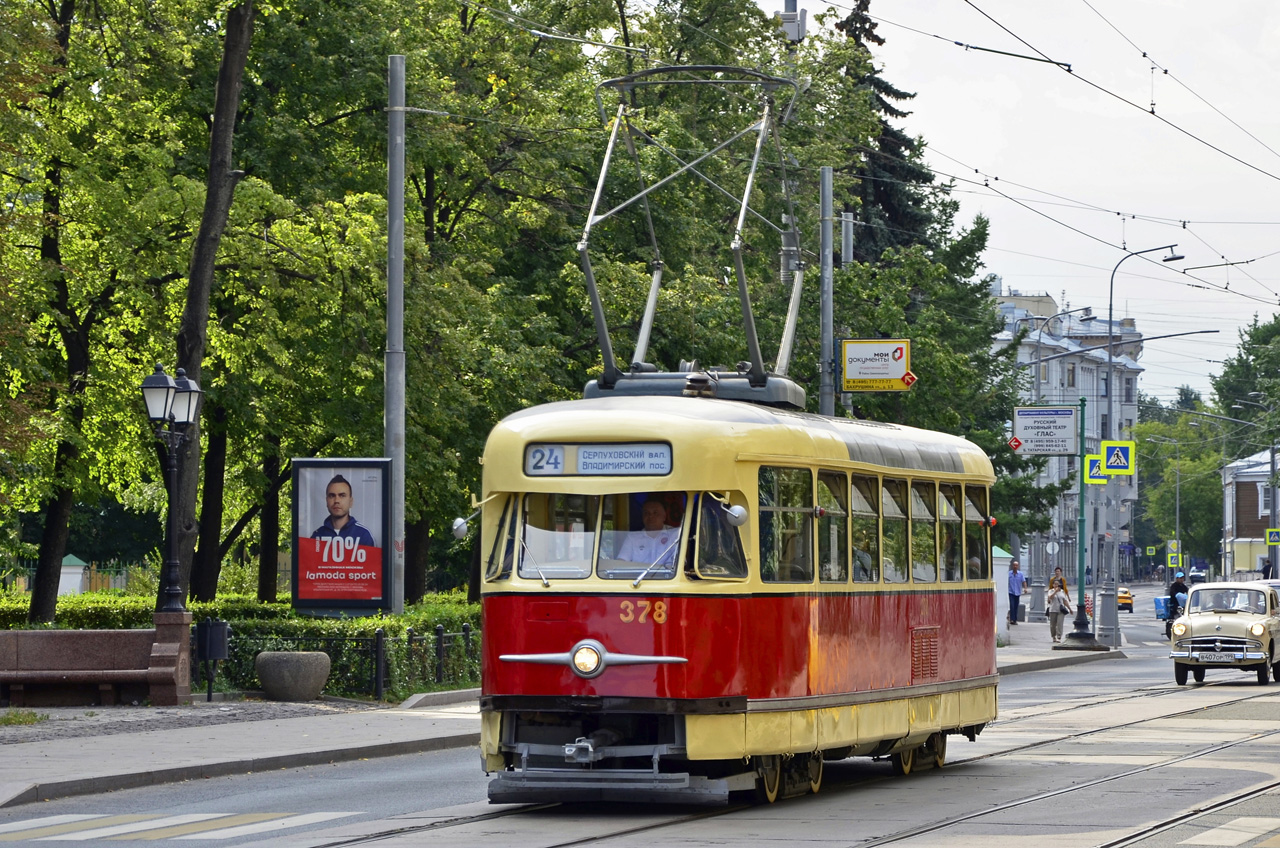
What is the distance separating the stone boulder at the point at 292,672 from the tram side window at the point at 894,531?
1047 centimetres

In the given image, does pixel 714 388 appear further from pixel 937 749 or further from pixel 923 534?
pixel 937 749

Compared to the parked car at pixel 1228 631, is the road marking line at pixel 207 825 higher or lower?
lower

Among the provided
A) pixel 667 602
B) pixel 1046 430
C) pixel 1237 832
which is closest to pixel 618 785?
pixel 667 602

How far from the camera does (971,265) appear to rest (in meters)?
65.1

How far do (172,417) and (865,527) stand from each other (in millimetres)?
11483

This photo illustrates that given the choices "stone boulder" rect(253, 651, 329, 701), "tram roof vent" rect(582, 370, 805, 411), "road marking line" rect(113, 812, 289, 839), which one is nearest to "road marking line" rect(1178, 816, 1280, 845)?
"tram roof vent" rect(582, 370, 805, 411)

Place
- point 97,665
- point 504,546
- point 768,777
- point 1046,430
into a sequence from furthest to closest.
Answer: point 1046,430 < point 97,665 < point 768,777 < point 504,546

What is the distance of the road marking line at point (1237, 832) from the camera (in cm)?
1182

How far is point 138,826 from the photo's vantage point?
13.3m

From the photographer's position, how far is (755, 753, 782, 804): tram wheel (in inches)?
549

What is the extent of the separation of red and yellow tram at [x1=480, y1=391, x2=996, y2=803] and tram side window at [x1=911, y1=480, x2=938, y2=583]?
1457 millimetres

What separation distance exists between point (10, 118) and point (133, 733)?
37.5 feet

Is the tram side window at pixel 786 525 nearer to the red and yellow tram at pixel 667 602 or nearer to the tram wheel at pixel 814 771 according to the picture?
the red and yellow tram at pixel 667 602

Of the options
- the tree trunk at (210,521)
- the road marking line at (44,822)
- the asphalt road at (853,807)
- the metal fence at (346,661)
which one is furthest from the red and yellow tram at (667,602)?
the tree trunk at (210,521)
